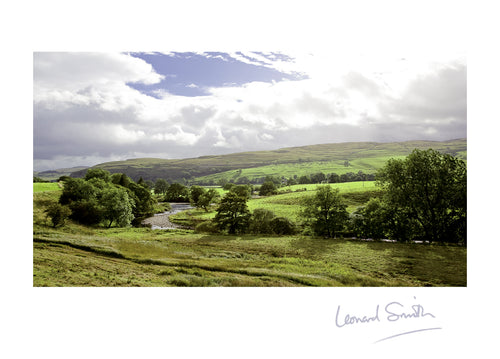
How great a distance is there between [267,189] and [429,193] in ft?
13.8

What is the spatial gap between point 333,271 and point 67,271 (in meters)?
6.28

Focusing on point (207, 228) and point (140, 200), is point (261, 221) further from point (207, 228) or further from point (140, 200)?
point (140, 200)

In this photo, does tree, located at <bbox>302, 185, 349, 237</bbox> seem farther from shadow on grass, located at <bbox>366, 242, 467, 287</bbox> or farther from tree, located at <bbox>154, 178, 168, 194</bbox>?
tree, located at <bbox>154, 178, 168, 194</bbox>

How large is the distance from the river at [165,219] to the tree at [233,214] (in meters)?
0.99

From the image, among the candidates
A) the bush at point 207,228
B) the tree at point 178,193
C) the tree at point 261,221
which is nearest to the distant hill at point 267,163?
the tree at point 178,193

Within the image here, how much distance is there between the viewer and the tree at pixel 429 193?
22.7 feet

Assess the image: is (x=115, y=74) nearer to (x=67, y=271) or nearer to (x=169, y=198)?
(x=169, y=198)

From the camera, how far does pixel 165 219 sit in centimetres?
781

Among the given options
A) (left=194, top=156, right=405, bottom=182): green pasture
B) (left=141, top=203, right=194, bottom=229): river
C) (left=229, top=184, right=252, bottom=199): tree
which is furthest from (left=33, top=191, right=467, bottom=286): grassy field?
(left=194, top=156, right=405, bottom=182): green pasture

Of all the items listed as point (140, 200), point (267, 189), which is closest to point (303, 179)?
point (267, 189)

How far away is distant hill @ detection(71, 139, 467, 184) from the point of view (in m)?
7.76
